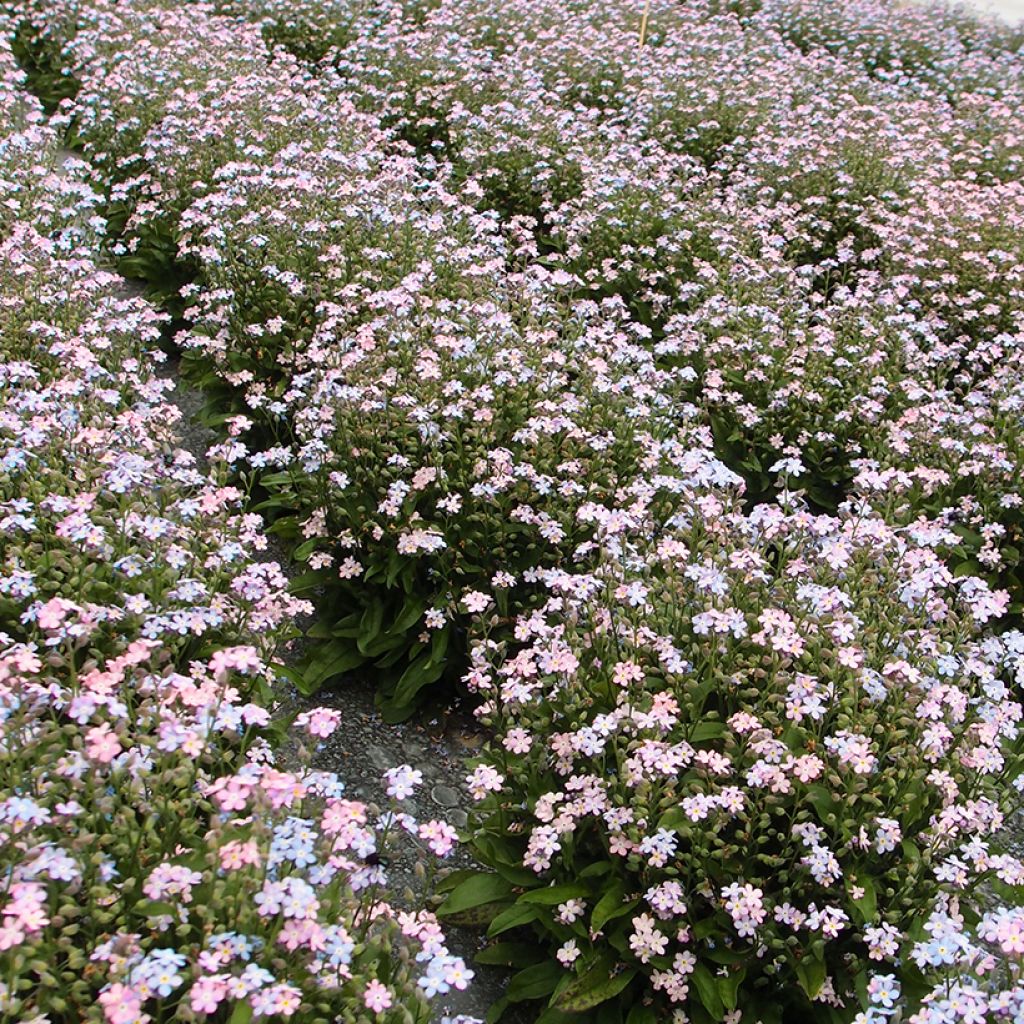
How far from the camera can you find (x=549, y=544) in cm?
445

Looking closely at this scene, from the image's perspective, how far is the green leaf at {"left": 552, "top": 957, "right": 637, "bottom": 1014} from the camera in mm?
2977

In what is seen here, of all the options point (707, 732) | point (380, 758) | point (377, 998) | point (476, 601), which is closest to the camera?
point (377, 998)

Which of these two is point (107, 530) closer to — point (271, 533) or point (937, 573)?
point (271, 533)

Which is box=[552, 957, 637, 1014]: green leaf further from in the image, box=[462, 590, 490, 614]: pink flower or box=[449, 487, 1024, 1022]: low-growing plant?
box=[462, 590, 490, 614]: pink flower

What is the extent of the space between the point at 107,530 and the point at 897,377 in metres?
4.70

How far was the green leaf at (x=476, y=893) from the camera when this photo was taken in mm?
3295

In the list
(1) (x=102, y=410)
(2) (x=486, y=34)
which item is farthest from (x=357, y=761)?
(2) (x=486, y=34)

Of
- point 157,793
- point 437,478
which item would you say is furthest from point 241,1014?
point 437,478

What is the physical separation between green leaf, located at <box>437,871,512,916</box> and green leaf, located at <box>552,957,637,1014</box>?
0.41m

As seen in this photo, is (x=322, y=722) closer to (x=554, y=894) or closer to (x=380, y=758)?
(x=554, y=894)

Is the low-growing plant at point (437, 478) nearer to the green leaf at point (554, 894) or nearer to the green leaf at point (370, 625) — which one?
→ the green leaf at point (370, 625)

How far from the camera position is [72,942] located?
2.27 metres

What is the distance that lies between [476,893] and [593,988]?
51 centimetres

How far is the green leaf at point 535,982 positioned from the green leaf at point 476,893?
246 millimetres
